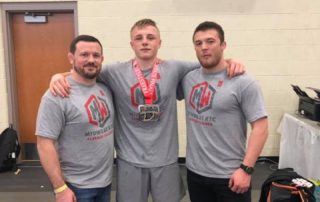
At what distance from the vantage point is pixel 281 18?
4.06m

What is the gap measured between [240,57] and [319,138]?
1.53 m

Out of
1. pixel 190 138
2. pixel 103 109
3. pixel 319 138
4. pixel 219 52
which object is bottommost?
pixel 319 138

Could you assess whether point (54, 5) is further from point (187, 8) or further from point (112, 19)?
point (187, 8)

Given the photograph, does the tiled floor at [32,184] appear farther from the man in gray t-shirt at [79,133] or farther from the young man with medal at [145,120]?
the man in gray t-shirt at [79,133]

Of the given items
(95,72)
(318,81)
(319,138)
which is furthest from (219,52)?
(318,81)

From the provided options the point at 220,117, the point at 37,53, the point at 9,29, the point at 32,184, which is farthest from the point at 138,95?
the point at 9,29

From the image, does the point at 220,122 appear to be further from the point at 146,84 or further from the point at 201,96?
the point at 146,84

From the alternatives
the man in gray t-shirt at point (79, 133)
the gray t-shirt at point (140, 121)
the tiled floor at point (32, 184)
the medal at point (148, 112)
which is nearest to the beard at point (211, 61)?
the gray t-shirt at point (140, 121)

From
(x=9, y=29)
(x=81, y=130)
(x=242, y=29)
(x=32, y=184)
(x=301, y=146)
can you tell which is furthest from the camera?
(x=9, y=29)

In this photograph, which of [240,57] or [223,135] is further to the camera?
[240,57]

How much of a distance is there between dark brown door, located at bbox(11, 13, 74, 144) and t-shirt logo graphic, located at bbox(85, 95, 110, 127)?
2.75 meters

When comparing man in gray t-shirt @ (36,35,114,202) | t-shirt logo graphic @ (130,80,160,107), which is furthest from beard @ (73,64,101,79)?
t-shirt logo graphic @ (130,80,160,107)

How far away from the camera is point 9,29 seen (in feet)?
13.9

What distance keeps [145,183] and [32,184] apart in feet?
7.31
